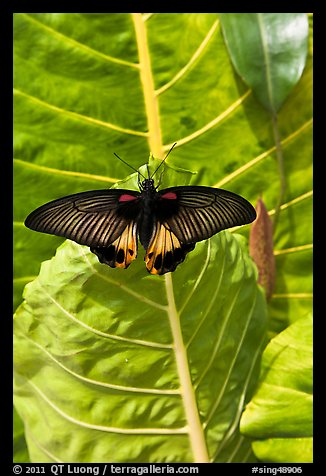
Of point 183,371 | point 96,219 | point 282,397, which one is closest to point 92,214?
point 96,219

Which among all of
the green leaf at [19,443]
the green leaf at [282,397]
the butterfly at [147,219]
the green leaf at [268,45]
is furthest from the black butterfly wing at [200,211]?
the green leaf at [19,443]

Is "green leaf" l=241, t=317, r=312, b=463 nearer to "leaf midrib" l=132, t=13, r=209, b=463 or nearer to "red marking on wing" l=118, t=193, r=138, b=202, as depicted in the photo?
"leaf midrib" l=132, t=13, r=209, b=463

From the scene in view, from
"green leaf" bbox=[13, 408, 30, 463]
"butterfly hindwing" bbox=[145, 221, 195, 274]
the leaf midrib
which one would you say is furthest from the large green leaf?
"butterfly hindwing" bbox=[145, 221, 195, 274]

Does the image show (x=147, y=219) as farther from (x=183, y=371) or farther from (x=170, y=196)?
(x=183, y=371)

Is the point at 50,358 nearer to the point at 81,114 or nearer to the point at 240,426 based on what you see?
the point at 240,426

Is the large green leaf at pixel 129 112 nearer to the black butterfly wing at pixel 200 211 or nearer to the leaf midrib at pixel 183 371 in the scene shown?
the leaf midrib at pixel 183 371
